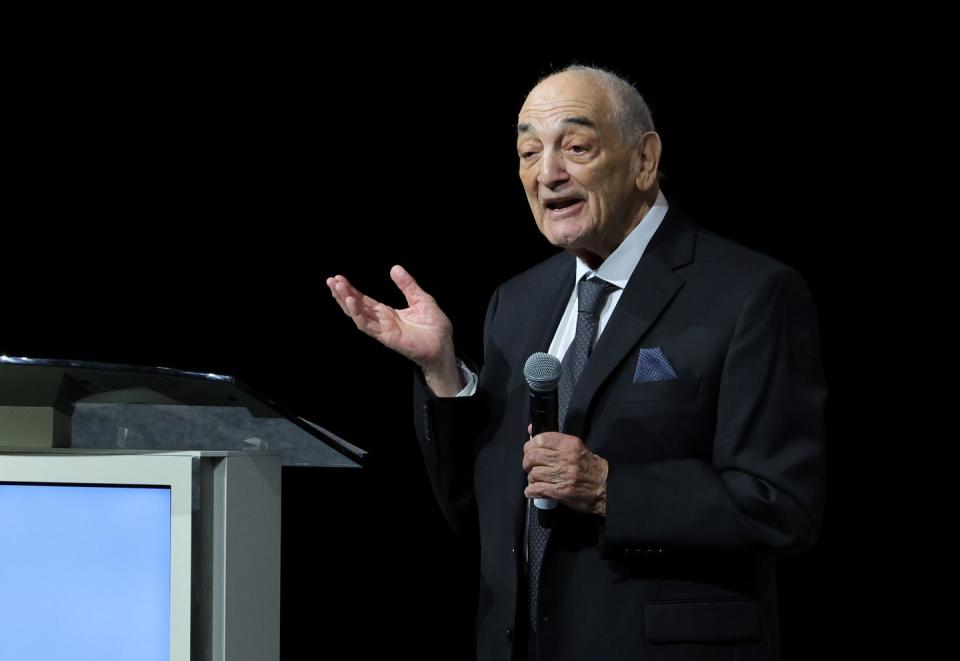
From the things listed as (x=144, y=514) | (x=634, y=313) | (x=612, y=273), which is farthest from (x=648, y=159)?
(x=144, y=514)

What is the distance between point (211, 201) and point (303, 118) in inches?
14.8

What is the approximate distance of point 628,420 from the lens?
183 centimetres

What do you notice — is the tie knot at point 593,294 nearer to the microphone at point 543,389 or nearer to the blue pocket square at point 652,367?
the blue pocket square at point 652,367

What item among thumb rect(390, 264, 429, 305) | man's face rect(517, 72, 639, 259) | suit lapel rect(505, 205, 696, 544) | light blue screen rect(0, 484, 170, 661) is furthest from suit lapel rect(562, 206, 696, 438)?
light blue screen rect(0, 484, 170, 661)

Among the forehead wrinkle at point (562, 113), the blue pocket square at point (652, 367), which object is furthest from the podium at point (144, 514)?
the forehead wrinkle at point (562, 113)

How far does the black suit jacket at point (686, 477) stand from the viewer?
1.74 metres

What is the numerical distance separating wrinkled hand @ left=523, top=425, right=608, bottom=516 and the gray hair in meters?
0.63

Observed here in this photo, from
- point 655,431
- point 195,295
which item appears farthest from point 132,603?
point 195,295

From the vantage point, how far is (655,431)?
1.82m

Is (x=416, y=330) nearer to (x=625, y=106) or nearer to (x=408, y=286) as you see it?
(x=408, y=286)

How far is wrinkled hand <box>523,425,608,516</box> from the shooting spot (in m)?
1.69

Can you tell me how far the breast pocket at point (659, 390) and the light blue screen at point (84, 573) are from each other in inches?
30.0

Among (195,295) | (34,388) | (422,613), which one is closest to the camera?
(34,388)

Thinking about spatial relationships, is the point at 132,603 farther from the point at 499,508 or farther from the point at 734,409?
the point at 734,409
